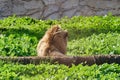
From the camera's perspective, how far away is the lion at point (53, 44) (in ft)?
28.3

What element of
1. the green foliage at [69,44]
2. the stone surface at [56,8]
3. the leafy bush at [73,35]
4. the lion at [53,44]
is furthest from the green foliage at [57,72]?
the stone surface at [56,8]

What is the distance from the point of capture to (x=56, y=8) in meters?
16.8

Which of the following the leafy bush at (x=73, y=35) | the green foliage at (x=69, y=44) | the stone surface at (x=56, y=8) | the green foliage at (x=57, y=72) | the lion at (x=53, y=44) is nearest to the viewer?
the green foliage at (x=57, y=72)

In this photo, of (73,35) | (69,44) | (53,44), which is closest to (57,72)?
(53,44)

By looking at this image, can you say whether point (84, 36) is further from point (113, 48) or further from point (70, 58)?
point (70, 58)

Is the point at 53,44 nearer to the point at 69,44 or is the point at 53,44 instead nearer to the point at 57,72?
the point at 57,72

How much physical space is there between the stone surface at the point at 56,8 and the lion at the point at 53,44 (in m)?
7.48

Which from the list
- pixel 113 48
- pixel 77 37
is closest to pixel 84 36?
pixel 77 37

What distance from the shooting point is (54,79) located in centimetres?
699

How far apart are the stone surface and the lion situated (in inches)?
295

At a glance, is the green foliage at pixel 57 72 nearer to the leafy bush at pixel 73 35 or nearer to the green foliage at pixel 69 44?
the green foliage at pixel 69 44

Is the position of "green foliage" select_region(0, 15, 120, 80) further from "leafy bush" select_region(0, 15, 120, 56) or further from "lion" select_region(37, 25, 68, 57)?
"lion" select_region(37, 25, 68, 57)

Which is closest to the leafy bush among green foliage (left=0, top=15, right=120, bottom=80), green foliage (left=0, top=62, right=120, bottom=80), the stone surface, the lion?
green foliage (left=0, top=15, right=120, bottom=80)

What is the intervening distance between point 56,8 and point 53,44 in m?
7.89
